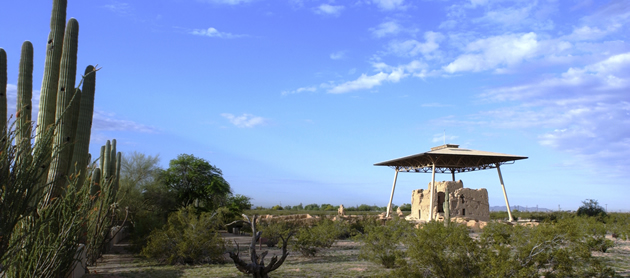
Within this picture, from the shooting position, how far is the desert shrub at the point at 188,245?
1420cm

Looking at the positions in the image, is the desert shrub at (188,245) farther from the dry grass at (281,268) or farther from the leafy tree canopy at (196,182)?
the leafy tree canopy at (196,182)

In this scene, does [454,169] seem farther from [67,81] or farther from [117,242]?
[67,81]

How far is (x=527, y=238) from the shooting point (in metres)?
9.99

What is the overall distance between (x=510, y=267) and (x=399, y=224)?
547 cm

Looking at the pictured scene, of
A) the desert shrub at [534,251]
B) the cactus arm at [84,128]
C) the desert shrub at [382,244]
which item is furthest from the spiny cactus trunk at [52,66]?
the desert shrub at [534,251]

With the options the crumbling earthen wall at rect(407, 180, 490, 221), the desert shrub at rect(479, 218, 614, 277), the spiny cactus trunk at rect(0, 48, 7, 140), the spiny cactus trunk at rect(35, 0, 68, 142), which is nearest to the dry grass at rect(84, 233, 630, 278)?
the desert shrub at rect(479, 218, 614, 277)

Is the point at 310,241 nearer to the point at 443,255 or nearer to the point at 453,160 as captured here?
the point at 443,255

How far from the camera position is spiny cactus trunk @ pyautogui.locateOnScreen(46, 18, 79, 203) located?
384 inches

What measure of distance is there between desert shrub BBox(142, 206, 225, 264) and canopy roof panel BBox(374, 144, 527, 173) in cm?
1778

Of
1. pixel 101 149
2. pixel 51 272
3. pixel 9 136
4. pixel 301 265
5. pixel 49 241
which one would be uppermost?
pixel 101 149

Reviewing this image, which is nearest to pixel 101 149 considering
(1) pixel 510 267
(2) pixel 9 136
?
(2) pixel 9 136

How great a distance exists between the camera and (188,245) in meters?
14.2

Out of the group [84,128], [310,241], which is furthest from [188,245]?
[84,128]

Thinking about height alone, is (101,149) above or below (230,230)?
above
